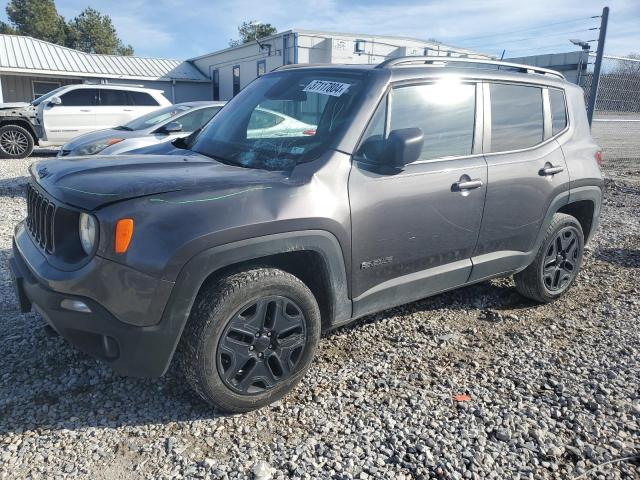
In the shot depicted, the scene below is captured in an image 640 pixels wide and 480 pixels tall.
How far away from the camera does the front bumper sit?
233 centimetres

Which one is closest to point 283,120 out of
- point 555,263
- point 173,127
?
point 555,263

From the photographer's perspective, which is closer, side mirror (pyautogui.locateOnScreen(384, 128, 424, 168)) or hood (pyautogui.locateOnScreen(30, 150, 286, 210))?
hood (pyautogui.locateOnScreen(30, 150, 286, 210))

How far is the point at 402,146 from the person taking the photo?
2.82 m

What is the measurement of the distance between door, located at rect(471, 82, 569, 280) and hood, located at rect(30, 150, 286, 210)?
1.67 m

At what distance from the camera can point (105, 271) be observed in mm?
2295

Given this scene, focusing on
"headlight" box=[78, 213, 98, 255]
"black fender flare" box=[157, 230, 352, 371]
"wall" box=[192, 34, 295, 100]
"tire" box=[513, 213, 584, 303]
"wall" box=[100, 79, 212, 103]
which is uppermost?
"wall" box=[192, 34, 295, 100]

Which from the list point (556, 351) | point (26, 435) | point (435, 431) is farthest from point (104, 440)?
point (556, 351)

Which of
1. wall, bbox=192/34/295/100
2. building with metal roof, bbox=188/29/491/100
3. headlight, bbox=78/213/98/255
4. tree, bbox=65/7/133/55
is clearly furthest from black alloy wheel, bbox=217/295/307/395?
tree, bbox=65/7/133/55

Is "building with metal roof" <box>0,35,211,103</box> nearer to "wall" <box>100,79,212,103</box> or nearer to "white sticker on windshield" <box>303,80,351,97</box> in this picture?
"wall" <box>100,79,212,103</box>

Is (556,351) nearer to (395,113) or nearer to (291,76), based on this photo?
(395,113)

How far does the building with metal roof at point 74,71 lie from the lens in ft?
94.1

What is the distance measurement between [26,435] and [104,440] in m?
0.39

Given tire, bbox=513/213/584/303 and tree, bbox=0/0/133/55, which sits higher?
tree, bbox=0/0/133/55

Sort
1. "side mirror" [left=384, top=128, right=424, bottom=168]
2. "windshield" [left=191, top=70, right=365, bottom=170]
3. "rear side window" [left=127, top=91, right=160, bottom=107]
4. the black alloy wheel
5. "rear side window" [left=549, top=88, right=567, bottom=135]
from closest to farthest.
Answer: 1. the black alloy wheel
2. "side mirror" [left=384, top=128, right=424, bottom=168]
3. "windshield" [left=191, top=70, right=365, bottom=170]
4. "rear side window" [left=549, top=88, right=567, bottom=135]
5. "rear side window" [left=127, top=91, right=160, bottom=107]
